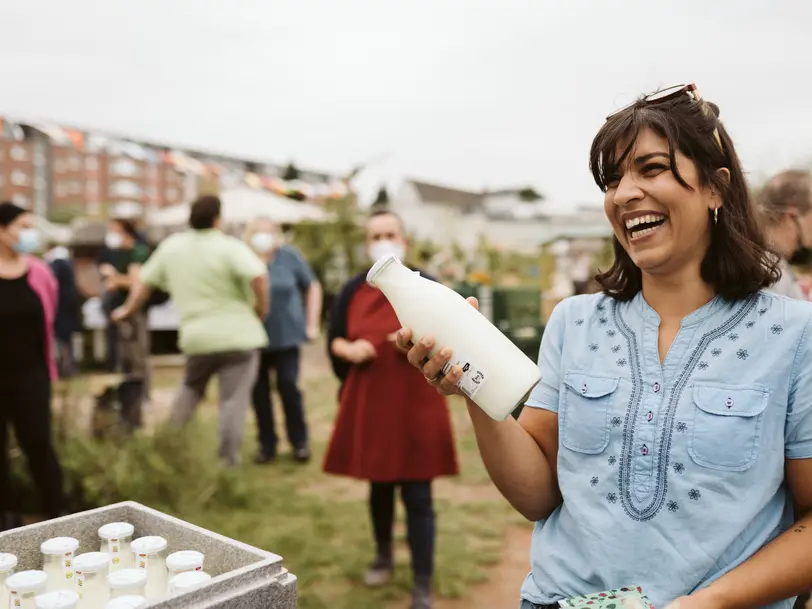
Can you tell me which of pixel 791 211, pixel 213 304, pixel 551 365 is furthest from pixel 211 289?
pixel 551 365

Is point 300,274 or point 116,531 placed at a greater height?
point 300,274

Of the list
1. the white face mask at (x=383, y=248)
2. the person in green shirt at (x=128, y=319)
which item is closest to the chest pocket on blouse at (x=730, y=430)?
the white face mask at (x=383, y=248)

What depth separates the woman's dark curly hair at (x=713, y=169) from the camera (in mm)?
1282

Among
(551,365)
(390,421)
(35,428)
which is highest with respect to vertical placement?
(551,365)

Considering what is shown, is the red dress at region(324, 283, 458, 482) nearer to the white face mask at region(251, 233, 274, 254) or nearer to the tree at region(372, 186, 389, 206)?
the white face mask at region(251, 233, 274, 254)

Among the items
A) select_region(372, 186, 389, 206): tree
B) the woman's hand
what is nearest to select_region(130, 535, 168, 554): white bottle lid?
the woman's hand

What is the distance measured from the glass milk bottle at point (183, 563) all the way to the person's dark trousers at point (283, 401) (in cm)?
413

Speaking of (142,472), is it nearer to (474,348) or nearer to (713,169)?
(474,348)

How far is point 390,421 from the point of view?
304 cm

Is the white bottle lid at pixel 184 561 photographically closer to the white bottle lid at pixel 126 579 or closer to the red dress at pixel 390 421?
the white bottle lid at pixel 126 579

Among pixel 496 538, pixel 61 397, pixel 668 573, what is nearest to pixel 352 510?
pixel 496 538

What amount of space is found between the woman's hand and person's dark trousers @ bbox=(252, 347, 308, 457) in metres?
4.13

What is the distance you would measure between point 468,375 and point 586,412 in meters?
0.22

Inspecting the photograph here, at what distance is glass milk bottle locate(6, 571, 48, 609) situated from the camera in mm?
1119
